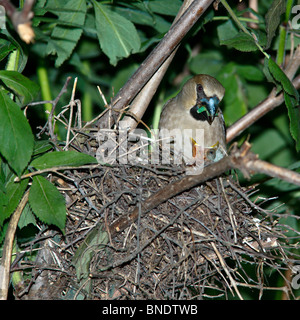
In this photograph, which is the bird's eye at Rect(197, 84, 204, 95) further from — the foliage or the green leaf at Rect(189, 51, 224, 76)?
the green leaf at Rect(189, 51, 224, 76)

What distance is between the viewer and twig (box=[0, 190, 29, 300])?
2600mm

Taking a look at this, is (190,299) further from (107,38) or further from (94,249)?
(107,38)

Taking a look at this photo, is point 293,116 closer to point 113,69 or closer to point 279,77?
point 279,77

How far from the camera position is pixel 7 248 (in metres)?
2.67

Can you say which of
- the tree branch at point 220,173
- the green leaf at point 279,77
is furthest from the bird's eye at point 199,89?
the tree branch at point 220,173

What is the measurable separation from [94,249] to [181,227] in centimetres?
53

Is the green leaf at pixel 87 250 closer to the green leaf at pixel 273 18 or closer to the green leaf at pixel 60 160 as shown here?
the green leaf at pixel 60 160

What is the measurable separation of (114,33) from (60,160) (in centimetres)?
121

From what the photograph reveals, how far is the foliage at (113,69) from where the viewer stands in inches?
98.9

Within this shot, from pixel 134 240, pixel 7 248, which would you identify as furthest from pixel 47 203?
pixel 134 240

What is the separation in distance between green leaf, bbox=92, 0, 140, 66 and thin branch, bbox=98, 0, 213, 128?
13.3 inches

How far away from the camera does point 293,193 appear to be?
12.3ft

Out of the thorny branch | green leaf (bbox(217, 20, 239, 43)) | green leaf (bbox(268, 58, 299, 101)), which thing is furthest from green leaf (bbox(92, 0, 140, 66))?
the thorny branch

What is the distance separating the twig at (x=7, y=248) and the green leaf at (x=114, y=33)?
1245 millimetres
